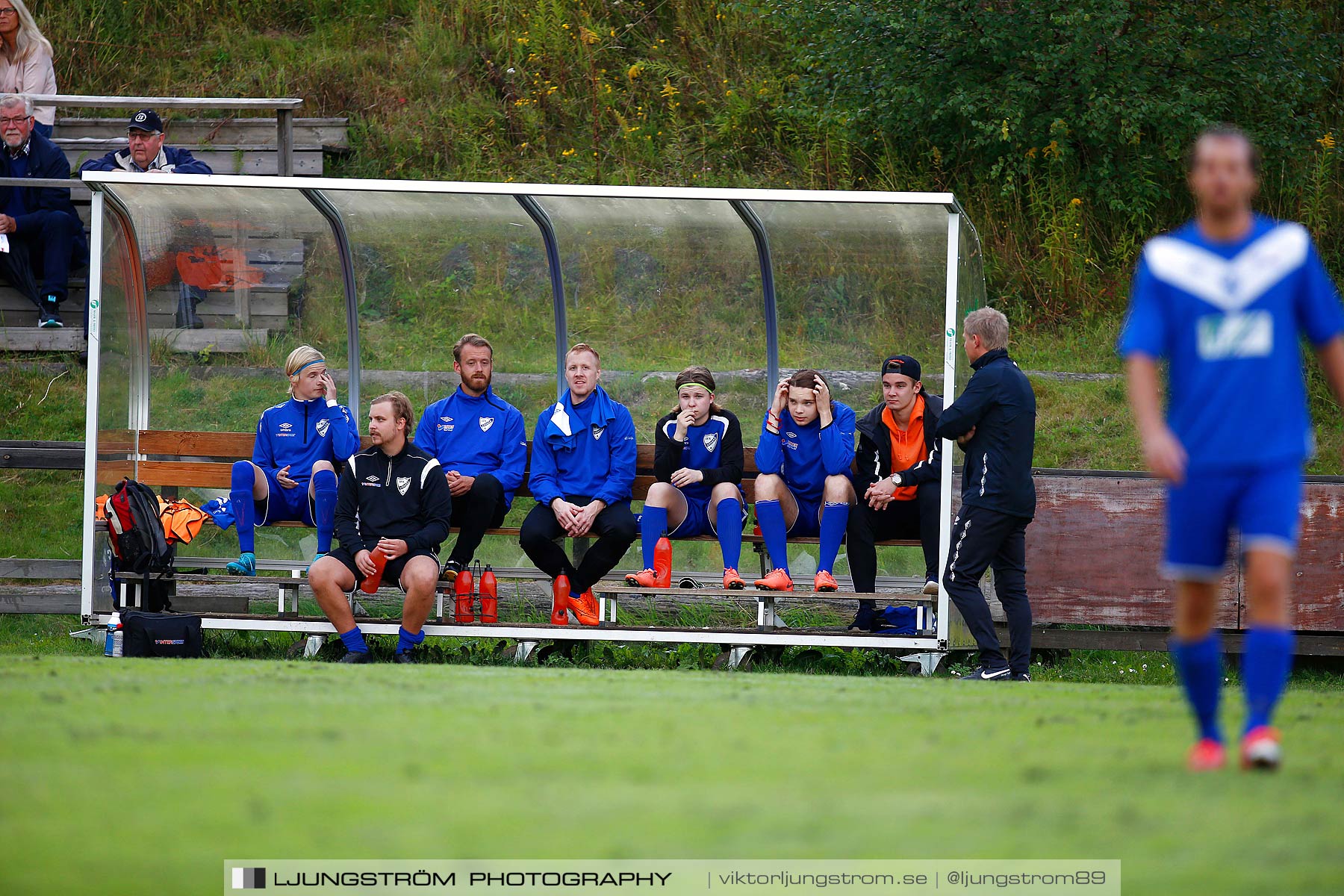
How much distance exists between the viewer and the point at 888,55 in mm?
12727

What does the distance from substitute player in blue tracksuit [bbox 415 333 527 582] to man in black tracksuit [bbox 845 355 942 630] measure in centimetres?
211

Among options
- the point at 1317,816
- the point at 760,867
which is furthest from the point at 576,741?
the point at 1317,816

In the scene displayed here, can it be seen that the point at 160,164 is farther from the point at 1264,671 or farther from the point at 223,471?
the point at 1264,671

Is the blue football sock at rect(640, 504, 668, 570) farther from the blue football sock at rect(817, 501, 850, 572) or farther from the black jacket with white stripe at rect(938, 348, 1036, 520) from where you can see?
the black jacket with white stripe at rect(938, 348, 1036, 520)

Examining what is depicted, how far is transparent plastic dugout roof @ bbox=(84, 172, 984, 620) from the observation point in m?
8.55

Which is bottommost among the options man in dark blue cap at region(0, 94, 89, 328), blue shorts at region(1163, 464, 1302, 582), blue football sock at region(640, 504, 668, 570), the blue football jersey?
blue football sock at region(640, 504, 668, 570)

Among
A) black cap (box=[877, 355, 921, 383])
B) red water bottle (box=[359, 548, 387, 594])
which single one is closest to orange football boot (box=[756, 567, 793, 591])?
black cap (box=[877, 355, 921, 383])

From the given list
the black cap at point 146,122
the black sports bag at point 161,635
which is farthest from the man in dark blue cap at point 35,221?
the black sports bag at point 161,635

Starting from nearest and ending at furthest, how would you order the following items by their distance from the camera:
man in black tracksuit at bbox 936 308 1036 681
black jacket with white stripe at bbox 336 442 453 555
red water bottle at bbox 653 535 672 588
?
man in black tracksuit at bbox 936 308 1036 681
black jacket with white stripe at bbox 336 442 453 555
red water bottle at bbox 653 535 672 588

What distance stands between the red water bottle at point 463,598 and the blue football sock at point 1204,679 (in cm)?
495

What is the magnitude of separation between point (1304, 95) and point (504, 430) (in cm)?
854

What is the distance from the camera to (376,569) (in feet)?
25.0

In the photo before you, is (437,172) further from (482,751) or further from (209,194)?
(482,751)

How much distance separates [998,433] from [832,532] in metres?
1.21
